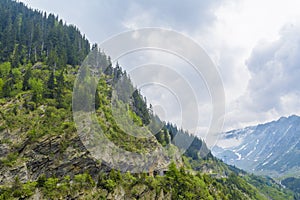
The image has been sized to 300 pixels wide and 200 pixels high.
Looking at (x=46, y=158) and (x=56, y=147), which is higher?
(x=56, y=147)

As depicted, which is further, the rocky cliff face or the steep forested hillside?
the rocky cliff face

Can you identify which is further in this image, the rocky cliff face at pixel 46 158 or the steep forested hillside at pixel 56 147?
the rocky cliff face at pixel 46 158

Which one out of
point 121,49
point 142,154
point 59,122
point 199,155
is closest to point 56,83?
Answer: point 59,122

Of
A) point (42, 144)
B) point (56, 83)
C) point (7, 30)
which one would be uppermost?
point (7, 30)

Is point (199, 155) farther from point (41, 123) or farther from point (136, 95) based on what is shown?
point (41, 123)

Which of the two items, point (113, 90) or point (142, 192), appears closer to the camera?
point (142, 192)

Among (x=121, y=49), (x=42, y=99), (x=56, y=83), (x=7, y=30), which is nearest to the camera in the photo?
(x=121, y=49)

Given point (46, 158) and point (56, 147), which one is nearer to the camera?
point (46, 158)

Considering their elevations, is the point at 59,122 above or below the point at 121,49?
below

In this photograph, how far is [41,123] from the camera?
3834cm

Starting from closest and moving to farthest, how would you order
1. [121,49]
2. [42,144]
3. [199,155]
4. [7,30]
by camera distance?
1. [121,49]
2. [42,144]
3. [7,30]
4. [199,155]

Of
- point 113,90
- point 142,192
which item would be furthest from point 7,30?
point 142,192

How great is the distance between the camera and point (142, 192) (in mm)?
36594

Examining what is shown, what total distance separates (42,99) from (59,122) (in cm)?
746
